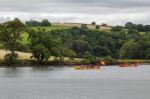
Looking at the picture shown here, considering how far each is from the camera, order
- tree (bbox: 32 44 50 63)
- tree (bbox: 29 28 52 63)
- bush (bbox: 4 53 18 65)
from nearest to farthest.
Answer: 1. tree (bbox: 32 44 50 63)
2. tree (bbox: 29 28 52 63)
3. bush (bbox: 4 53 18 65)

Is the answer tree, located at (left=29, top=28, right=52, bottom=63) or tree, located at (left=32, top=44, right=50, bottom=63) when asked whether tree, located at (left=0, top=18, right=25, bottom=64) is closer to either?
tree, located at (left=29, top=28, right=52, bottom=63)

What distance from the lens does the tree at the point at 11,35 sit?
170788 mm

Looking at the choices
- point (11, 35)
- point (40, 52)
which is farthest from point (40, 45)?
point (11, 35)

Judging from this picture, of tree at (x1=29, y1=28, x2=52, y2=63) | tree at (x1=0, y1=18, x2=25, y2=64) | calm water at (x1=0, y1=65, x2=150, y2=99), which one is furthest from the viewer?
tree at (x1=0, y1=18, x2=25, y2=64)

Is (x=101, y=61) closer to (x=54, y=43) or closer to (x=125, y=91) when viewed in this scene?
(x=54, y=43)

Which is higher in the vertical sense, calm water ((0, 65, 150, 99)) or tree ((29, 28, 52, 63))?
calm water ((0, 65, 150, 99))

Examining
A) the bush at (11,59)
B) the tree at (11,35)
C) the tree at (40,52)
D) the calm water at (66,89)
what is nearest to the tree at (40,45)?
the tree at (40,52)

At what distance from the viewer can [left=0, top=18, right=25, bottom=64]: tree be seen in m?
171

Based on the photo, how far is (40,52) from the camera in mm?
169750

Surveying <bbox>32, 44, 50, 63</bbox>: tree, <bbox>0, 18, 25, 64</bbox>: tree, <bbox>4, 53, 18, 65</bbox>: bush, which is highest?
<bbox>0, 18, 25, 64</bbox>: tree

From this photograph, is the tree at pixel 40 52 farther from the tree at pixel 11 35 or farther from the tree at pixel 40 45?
the tree at pixel 11 35

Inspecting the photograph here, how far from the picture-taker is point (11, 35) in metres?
173

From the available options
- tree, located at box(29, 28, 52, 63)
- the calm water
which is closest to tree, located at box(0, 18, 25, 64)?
tree, located at box(29, 28, 52, 63)

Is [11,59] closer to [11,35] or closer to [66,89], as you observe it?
[11,35]
